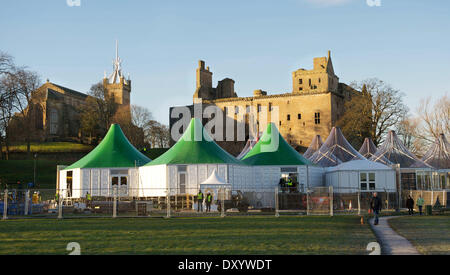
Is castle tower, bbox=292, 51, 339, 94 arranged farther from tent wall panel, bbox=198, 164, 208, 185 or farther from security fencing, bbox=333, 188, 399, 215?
tent wall panel, bbox=198, 164, 208, 185

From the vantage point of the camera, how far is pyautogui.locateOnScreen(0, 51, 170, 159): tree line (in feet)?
194

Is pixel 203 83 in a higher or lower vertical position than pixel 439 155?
higher

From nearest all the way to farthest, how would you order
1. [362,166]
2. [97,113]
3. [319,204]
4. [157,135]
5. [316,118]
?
[319,204], [362,166], [97,113], [316,118], [157,135]

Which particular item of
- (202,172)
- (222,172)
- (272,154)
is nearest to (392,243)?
(222,172)

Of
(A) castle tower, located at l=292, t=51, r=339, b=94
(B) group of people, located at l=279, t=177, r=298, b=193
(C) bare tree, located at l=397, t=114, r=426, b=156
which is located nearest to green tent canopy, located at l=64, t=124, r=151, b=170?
(B) group of people, located at l=279, t=177, r=298, b=193

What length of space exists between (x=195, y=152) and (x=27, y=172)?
1407 inches

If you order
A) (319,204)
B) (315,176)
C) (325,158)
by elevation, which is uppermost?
(325,158)

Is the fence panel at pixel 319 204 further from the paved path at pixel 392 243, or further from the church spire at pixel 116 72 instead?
the church spire at pixel 116 72

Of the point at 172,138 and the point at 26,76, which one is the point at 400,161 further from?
the point at 172,138

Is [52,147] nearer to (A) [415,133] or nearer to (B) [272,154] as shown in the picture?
(A) [415,133]

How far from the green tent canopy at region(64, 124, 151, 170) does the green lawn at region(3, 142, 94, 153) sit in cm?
4647

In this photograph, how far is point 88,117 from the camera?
92688mm

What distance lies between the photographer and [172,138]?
10256 cm

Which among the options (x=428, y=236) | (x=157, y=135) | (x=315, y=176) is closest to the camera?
(x=428, y=236)
